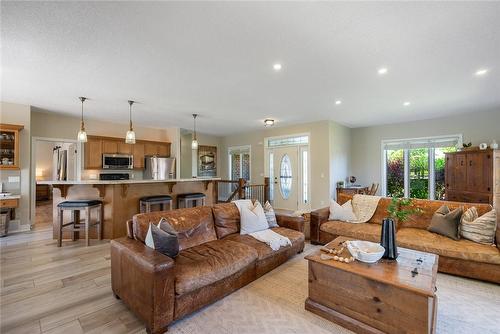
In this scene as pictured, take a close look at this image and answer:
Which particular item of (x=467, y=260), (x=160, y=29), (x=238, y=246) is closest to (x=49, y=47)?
(x=160, y=29)

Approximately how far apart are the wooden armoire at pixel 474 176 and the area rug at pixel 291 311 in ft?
10.6

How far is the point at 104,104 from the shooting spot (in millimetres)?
4797

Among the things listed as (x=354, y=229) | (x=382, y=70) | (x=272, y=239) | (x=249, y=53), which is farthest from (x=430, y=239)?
(x=249, y=53)

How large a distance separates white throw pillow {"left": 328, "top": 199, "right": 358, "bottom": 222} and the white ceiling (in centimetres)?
200

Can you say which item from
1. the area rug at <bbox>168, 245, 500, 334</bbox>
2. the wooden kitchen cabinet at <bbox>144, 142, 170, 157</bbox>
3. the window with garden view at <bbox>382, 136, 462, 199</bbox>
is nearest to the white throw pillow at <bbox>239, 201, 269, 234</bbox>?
the area rug at <bbox>168, 245, 500, 334</bbox>

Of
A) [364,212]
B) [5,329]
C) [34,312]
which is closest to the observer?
[5,329]

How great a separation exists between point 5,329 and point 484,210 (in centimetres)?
534

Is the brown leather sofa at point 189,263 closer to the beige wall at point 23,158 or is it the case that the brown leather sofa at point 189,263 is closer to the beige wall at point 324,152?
the beige wall at point 324,152

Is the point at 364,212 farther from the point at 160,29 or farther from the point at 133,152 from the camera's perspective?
the point at 133,152

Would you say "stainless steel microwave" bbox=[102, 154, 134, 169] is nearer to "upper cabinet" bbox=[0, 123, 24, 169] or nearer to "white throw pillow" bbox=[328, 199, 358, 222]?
"upper cabinet" bbox=[0, 123, 24, 169]

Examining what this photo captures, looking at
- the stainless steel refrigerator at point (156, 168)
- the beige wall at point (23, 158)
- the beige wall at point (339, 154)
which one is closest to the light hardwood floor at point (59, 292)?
the beige wall at point (23, 158)

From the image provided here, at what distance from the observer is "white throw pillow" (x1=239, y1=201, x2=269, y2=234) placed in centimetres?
327

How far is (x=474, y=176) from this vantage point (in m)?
4.99

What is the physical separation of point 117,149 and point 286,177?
502 centimetres
